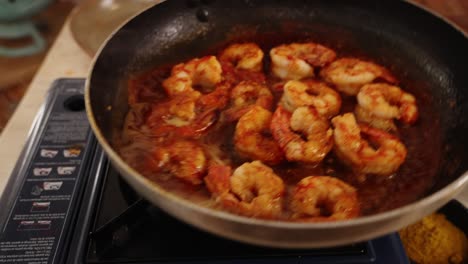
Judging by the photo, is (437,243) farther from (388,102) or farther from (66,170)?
(66,170)

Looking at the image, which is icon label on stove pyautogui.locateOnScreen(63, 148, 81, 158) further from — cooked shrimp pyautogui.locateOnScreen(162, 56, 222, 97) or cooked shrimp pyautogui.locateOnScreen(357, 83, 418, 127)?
cooked shrimp pyautogui.locateOnScreen(357, 83, 418, 127)

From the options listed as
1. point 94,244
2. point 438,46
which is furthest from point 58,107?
point 438,46

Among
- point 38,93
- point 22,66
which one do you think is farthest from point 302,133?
point 22,66

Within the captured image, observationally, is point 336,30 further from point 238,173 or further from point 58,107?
point 58,107

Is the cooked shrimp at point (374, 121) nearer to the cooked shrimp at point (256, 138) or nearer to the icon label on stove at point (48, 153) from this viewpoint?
the cooked shrimp at point (256, 138)

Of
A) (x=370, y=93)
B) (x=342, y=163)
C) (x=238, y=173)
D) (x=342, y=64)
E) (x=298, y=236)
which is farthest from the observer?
(x=342, y=64)
